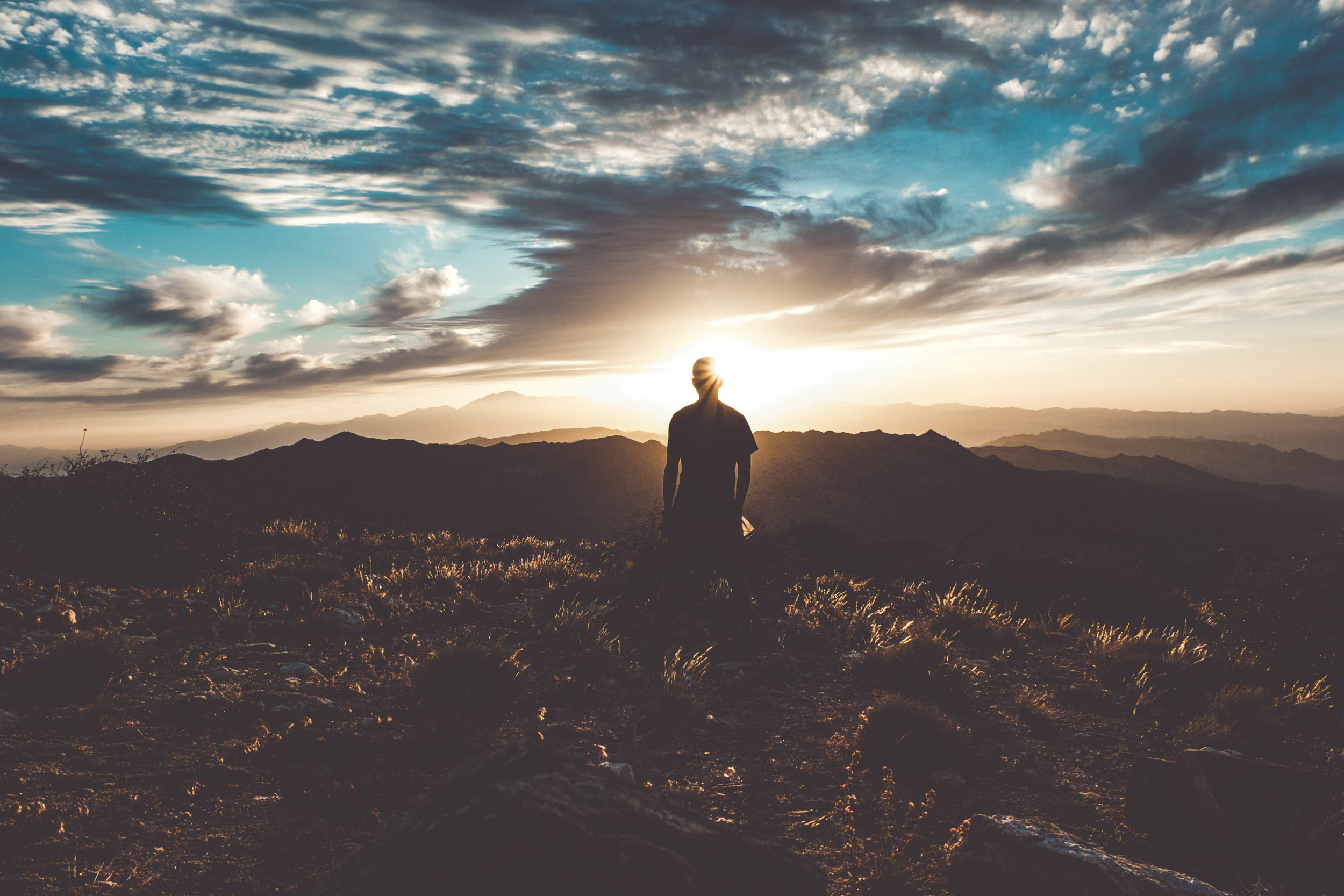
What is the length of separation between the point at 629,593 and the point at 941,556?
1213 centimetres

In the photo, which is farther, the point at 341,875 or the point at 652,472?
the point at 652,472

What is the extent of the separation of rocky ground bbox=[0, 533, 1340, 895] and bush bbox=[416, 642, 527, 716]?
0.08m

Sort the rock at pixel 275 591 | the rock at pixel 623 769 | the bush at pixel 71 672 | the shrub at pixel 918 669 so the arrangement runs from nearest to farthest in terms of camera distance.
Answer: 1. the rock at pixel 623 769
2. the bush at pixel 71 672
3. the shrub at pixel 918 669
4. the rock at pixel 275 591

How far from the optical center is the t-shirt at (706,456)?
5.66 m

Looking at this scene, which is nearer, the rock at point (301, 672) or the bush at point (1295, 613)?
the rock at point (301, 672)

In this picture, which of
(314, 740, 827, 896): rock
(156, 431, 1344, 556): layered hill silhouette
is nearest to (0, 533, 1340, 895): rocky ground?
(314, 740, 827, 896): rock

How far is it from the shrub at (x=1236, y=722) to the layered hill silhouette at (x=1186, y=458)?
9220 cm

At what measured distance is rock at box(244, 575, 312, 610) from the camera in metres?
6.89

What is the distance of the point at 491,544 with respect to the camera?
→ 13180 millimetres

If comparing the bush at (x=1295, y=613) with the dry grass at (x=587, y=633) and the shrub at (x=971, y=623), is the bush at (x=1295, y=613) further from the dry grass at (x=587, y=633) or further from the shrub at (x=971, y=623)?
the dry grass at (x=587, y=633)

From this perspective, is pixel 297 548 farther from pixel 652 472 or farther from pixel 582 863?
pixel 652 472

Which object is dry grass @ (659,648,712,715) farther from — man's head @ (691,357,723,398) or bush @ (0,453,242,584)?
bush @ (0,453,242,584)

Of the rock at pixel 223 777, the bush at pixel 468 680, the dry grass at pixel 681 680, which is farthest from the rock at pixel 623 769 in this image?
the rock at pixel 223 777

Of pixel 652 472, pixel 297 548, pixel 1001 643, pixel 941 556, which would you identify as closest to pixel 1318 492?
pixel 652 472
